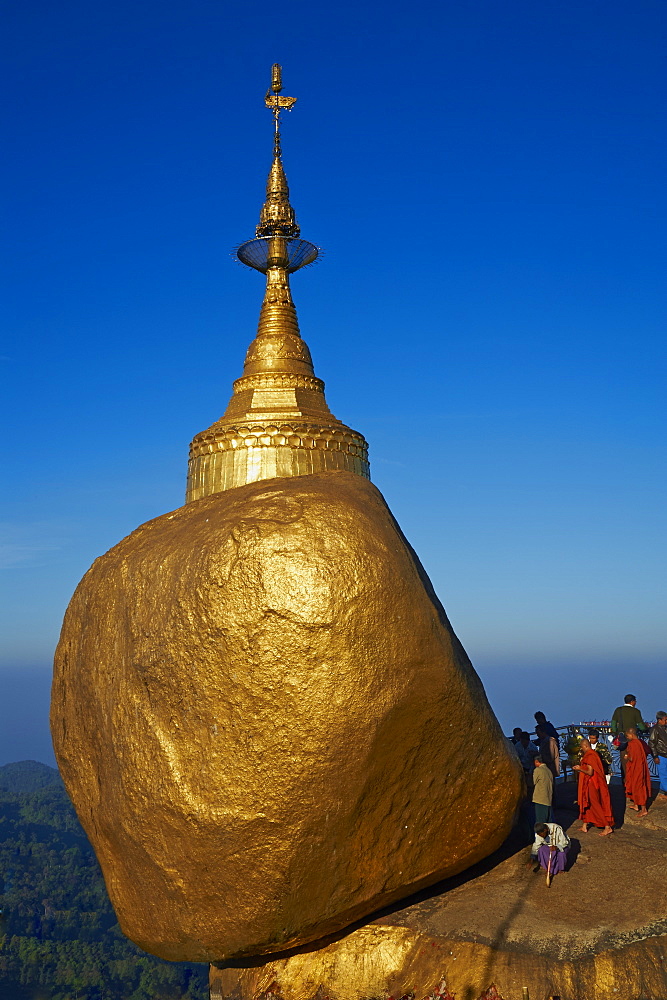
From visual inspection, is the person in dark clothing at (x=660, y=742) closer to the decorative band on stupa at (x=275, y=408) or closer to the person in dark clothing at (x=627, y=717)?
the person in dark clothing at (x=627, y=717)

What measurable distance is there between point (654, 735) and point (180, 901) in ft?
21.7

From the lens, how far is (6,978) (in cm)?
3253

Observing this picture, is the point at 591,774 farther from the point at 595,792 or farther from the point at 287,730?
the point at 287,730

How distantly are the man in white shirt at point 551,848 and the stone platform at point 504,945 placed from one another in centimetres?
13

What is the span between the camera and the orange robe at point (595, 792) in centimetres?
871

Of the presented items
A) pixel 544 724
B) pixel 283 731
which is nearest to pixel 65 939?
pixel 544 724

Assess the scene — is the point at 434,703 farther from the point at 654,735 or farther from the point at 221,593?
the point at 654,735

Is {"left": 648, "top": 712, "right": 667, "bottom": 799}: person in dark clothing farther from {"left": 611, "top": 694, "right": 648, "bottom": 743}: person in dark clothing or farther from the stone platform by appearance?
the stone platform

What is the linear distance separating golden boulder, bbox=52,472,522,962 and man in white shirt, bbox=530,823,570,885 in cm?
88

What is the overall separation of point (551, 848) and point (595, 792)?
152cm

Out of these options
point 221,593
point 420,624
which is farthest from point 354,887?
point 221,593

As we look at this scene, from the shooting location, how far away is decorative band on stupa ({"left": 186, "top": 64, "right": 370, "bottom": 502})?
13461 millimetres

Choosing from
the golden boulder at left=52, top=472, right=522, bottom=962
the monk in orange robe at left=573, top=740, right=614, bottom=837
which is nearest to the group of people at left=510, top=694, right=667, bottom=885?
the monk in orange robe at left=573, top=740, right=614, bottom=837

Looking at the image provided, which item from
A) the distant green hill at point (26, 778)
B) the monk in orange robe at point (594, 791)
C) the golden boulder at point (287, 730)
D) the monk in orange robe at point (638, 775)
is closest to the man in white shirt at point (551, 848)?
the golden boulder at point (287, 730)
